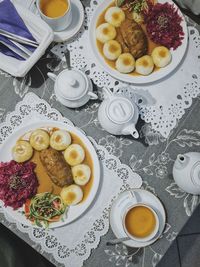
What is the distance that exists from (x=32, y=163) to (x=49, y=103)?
0.19 metres

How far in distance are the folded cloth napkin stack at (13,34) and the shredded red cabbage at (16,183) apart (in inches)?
12.6

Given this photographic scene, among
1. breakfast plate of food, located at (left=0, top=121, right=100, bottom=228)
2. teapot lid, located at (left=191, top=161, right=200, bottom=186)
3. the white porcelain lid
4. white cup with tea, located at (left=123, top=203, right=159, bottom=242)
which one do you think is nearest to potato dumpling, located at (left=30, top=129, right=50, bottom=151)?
breakfast plate of food, located at (left=0, top=121, right=100, bottom=228)

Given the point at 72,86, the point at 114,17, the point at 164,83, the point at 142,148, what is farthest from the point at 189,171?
the point at 114,17

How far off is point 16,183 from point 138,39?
0.55m

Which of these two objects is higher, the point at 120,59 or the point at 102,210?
the point at 120,59

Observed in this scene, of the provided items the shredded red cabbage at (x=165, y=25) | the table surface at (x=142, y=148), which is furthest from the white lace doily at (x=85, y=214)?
the shredded red cabbage at (x=165, y=25)

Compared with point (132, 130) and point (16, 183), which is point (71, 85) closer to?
point (132, 130)

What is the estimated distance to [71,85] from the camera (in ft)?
3.49

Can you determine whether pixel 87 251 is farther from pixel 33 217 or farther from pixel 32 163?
pixel 32 163

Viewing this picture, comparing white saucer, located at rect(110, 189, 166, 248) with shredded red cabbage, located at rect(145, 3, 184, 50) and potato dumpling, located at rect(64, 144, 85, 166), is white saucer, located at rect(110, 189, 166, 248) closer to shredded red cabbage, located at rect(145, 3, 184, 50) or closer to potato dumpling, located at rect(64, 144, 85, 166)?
potato dumpling, located at rect(64, 144, 85, 166)

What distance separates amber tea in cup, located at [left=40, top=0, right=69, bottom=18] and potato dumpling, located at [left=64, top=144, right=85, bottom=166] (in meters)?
0.40

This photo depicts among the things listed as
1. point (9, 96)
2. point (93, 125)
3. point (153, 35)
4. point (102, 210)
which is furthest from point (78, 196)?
point (153, 35)

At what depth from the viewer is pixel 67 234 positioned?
3.71 feet

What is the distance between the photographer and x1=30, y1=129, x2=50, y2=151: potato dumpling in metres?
1.12
